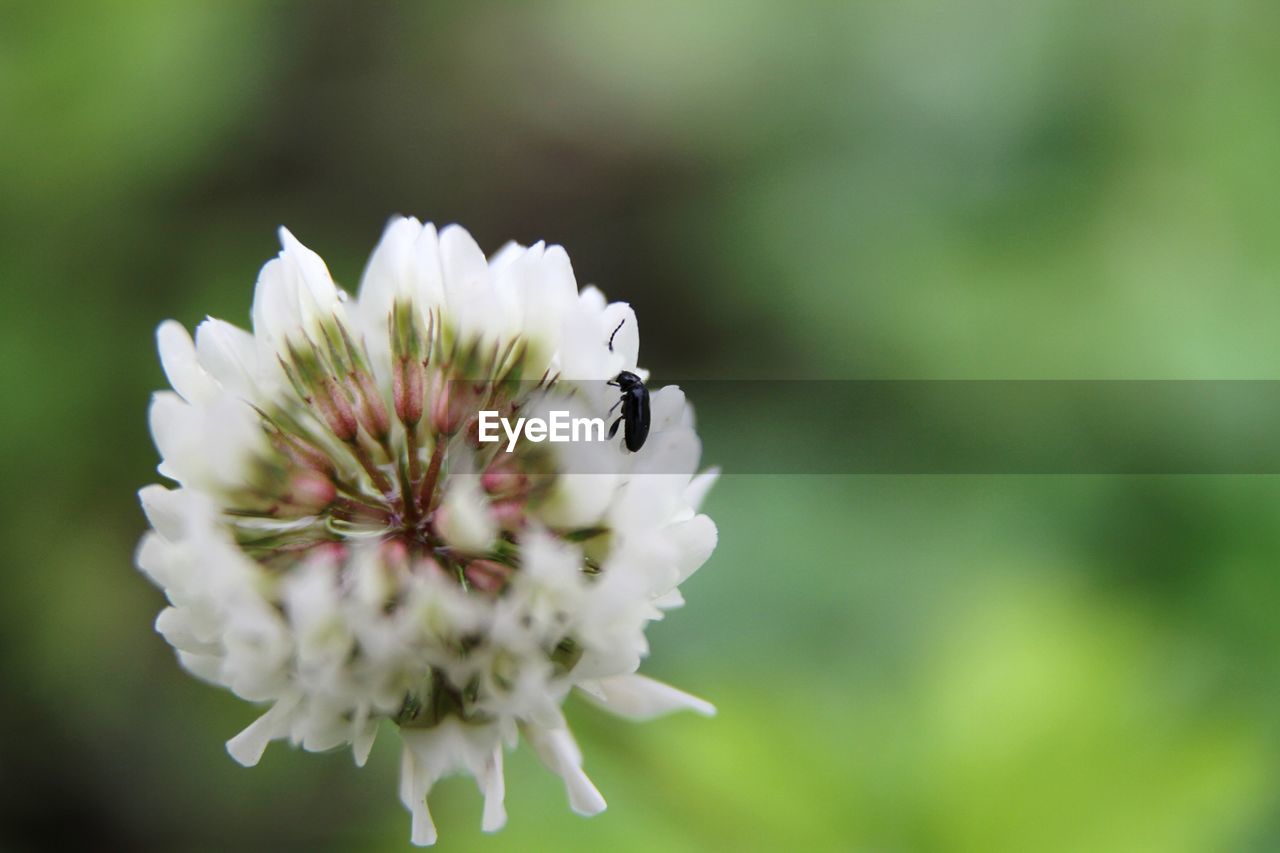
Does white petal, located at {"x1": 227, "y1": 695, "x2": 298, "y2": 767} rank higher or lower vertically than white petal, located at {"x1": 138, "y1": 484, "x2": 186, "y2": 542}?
lower

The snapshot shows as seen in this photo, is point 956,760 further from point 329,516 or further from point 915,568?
point 329,516

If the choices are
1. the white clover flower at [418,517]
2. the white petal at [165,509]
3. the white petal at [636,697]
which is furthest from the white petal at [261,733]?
the white petal at [636,697]

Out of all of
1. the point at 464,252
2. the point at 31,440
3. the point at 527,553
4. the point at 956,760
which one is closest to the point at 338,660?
the point at 527,553

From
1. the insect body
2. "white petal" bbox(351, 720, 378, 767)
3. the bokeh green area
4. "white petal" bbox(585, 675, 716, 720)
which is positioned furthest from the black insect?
the bokeh green area

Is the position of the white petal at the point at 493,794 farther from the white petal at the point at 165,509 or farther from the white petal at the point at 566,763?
the white petal at the point at 165,509

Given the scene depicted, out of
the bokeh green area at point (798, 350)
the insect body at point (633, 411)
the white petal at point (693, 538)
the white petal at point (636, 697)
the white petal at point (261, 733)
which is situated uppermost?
the bokeh green area at point (798, 350)

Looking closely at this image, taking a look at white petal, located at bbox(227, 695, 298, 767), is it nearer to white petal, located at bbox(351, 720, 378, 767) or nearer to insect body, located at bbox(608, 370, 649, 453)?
white petal, located at bbox(351, 720, 378, 767)

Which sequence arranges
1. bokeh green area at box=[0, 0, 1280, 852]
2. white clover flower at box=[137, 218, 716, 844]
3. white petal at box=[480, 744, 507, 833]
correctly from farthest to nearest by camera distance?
bokeh green area at box=[0, 0, 1280, 852] → white petal at box=[480, 744, 507, 833] → white clover flower at box=[137, 218, 716, 844]
